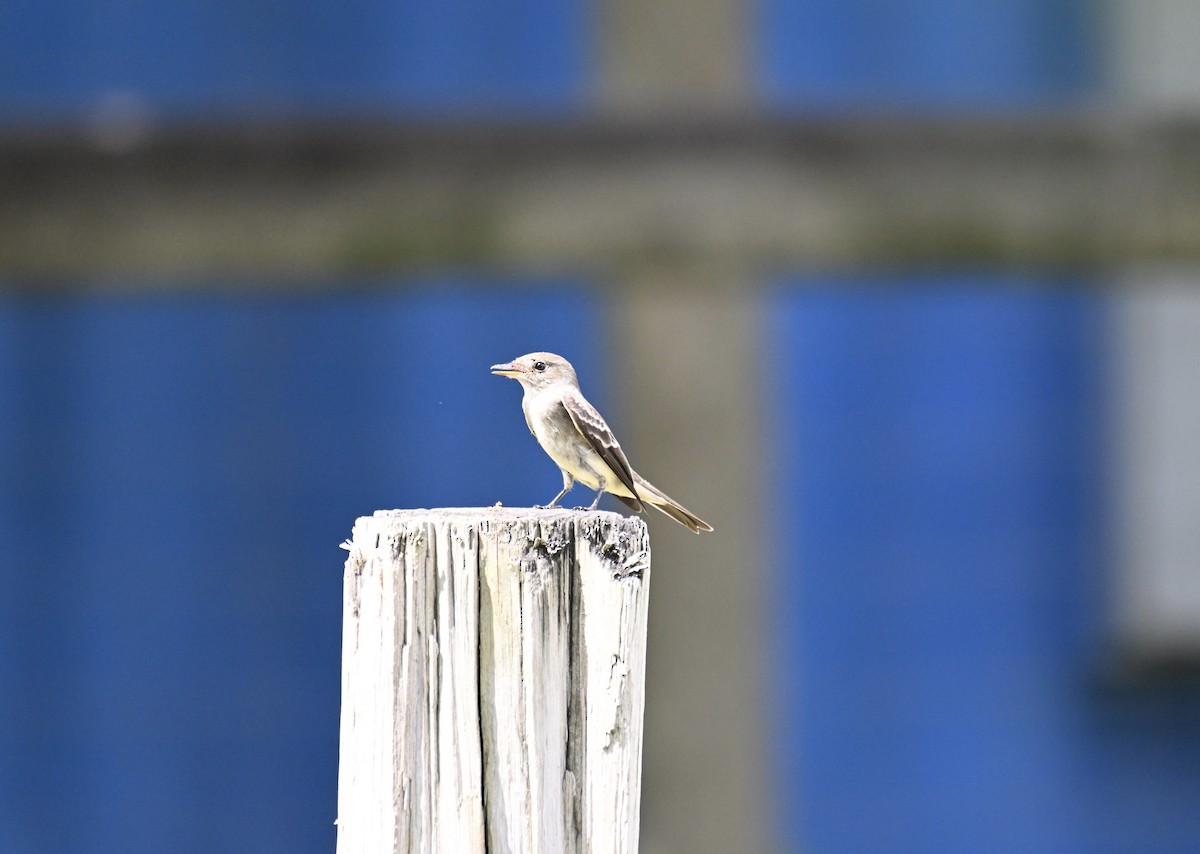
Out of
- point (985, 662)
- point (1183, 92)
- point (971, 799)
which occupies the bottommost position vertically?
point (971, 799)

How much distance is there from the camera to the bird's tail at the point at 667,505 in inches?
102

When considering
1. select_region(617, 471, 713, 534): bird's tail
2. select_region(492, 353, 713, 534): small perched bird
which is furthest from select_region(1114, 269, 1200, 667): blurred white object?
select_region(617, 471, 713, 534): bird's tail

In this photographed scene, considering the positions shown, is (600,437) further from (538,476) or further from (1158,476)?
(1158,476)

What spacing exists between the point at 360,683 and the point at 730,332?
110 cm

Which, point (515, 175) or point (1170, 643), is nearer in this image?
point (515, 175)

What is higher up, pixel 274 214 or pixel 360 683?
pixel 274 214

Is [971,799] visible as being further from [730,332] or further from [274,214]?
[274,214]

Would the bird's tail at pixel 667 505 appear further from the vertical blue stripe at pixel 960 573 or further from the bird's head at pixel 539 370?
the vertical blue stripe at pixel 960 573

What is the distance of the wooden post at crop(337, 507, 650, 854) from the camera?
1.76m

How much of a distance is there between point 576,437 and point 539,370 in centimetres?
23

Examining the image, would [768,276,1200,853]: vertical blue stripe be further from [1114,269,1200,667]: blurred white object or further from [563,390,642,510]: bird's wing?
[563,390,642,510]: bird's wing

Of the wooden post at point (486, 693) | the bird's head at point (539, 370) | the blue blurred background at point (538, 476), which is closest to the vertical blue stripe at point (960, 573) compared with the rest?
the blue blurred background at point (538, 476)

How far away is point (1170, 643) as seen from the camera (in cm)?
529

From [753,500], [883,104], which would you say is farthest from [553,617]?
[883,104]
